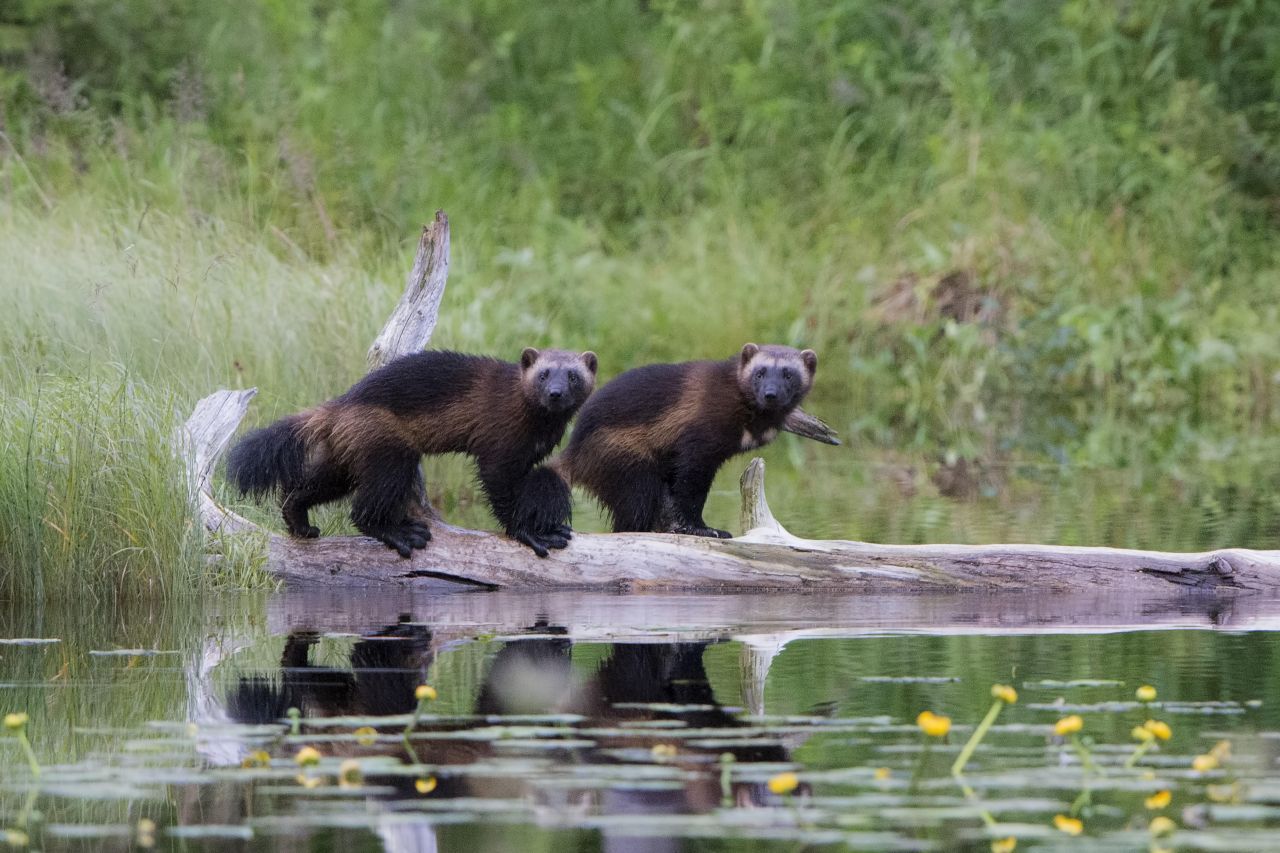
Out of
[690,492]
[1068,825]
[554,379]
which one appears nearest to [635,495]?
[690,492]

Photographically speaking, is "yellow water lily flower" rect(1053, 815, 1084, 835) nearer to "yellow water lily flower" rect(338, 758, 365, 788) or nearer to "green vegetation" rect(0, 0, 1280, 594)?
"yellow water lily flower" rect(338, 758, 365, 788)

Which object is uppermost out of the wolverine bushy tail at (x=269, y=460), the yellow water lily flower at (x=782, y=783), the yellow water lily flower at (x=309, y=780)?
the wolverine bushy tail at (x=269, y=460)

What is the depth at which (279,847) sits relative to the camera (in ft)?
12.9

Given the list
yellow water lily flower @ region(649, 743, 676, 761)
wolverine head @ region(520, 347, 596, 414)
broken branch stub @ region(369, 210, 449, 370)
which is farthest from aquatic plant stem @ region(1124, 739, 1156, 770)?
broken branch stub @ region(369, 210, 449, 370)

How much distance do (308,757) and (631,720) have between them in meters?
1.07

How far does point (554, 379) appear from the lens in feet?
24.7

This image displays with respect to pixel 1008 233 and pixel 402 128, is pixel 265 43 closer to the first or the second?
pixel 402 128

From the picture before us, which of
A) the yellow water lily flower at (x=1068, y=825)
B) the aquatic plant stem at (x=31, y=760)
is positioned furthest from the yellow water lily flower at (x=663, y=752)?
the aquatic plant stem at (x=31, y=760)

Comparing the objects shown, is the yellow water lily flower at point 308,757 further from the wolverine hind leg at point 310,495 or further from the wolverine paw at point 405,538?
the wolverine hind leg at point 310,495

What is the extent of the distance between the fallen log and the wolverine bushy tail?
0.14m

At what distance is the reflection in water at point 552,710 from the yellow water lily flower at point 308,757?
0.15 meters

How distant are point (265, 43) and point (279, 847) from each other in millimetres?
15451

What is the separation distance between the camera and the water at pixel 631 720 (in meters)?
4.11

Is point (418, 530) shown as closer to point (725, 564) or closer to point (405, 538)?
point (405, 538)
